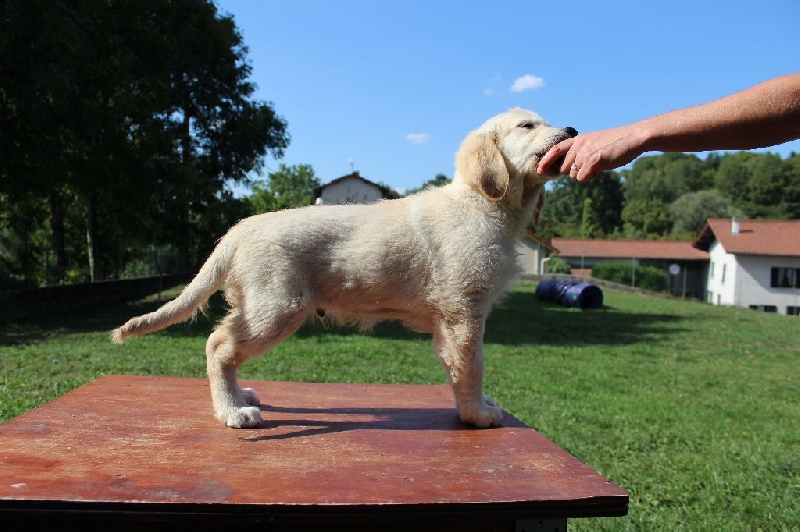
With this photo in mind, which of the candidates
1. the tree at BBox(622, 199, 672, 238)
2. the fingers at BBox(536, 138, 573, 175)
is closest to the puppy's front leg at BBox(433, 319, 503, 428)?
the fingers at BBox(536, 138, 573, 175)

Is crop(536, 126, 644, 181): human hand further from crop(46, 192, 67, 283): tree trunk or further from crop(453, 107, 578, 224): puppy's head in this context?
crop(46, 192, 67, 283): tree trunk

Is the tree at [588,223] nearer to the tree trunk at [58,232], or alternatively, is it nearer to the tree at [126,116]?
the tree at [126,116]

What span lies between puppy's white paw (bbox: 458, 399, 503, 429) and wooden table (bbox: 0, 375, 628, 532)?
2.8 inches

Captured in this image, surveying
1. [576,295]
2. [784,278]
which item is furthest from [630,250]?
[576,295]

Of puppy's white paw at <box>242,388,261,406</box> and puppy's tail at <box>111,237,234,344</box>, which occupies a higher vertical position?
puppy's tail at <box>111,237,234,344</box>

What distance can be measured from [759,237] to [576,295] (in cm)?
2357

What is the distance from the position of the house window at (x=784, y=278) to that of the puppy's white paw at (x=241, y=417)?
43861mm

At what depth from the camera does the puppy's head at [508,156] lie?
3.29 m

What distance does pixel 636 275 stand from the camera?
42.6 meters

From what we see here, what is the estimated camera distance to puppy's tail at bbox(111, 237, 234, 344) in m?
3.30

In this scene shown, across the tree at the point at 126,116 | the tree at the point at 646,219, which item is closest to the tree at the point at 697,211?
the tree at the point at 646,219

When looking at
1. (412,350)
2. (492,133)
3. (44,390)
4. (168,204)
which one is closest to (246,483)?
(492,133)

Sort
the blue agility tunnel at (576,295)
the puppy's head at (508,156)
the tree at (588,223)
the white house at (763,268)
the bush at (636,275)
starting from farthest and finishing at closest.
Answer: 1. the tree at (588,223)
2. the bush at (636,275)
3. the white house at (763,268)
4. the blue agility tunnel at (576,295)
5. the puppy's head at (508,156)

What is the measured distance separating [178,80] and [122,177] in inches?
153
